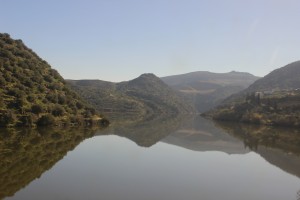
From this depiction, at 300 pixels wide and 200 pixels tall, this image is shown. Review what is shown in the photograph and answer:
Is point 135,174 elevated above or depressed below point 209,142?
below

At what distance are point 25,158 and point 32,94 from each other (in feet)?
193

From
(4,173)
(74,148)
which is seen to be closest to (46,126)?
(74,148)

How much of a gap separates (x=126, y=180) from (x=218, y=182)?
32.8 feet

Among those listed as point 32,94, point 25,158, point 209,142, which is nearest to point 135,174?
point 25,158

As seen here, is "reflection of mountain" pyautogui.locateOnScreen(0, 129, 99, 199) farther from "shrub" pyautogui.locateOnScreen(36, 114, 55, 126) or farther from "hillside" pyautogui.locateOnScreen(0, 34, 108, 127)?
"shrub" pyautogui.locateOnScreen(36, 114, 55, 126)

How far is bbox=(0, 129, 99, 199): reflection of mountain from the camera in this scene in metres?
32.3

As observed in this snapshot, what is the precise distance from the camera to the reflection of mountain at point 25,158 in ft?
106

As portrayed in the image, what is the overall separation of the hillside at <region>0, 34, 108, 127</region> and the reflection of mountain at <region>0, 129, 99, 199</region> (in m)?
28.0

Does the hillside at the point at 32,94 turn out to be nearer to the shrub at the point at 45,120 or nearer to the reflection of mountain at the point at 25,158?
the shrub at the point at 45,120

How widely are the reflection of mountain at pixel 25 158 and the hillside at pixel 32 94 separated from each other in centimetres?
2798

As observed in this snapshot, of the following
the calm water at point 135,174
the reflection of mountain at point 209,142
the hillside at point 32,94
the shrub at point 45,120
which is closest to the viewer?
the calm water at point 135,174

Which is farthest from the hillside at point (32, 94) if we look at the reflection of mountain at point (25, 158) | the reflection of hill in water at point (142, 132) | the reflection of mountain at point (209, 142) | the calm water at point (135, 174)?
the reflection of mountain at point (209, 142)

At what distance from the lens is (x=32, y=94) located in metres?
102

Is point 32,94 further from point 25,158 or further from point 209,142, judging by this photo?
point 25,158
